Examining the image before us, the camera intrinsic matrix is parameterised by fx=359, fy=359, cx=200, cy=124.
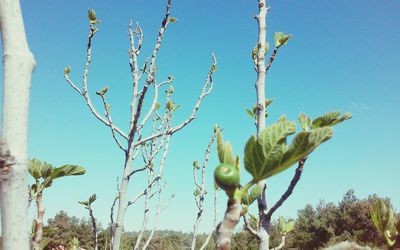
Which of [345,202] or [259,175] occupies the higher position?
[345,202]

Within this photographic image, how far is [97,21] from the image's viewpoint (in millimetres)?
3400

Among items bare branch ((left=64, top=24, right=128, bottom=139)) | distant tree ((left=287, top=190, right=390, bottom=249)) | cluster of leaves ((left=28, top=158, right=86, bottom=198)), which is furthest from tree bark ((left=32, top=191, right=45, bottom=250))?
distant tree ((left=287, top=190, right=390, bottom=249))

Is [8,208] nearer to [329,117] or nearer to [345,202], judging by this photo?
[329,117]

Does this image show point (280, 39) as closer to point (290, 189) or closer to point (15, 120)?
point (290, 189)

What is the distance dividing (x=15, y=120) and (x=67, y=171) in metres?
1.13

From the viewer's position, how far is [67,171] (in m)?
2.03

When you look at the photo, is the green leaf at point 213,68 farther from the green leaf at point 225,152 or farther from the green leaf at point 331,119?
the green leaf at point 225,152

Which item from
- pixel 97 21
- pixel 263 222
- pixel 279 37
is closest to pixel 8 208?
pixel 263 222

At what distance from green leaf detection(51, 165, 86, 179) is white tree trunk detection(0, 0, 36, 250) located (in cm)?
102

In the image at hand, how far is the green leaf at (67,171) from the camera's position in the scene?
198 centimetres

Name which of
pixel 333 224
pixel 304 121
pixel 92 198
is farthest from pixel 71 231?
pixel 304 121

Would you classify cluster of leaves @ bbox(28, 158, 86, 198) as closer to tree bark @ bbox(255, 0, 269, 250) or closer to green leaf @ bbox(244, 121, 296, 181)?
tree bark @ bbox(255, 0, 269, 250)

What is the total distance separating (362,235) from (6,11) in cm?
4933

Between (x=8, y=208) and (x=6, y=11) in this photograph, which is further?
(x=6, y=11)
